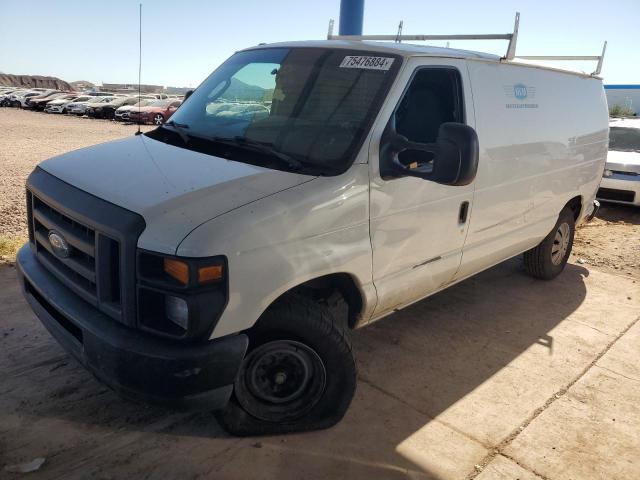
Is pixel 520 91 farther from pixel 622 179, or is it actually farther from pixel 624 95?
pixel 624 95

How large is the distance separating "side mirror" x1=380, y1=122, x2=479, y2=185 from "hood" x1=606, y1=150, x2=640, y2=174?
7465mm

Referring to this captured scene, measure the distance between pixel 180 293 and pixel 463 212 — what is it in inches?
85.7

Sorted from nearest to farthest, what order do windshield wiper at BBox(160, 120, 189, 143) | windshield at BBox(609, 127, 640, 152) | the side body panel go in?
windshield wiper at BBox(160, 120, 189, 143) → the side body panel → windshield at BBox(609, 127, 640, 152)

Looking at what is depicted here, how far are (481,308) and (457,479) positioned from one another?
8.06 ft

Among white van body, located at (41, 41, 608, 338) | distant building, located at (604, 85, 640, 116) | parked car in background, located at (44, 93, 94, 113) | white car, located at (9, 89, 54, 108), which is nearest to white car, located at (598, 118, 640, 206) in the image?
white van body, located at (41, 41, 608, 338)

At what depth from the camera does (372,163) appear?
118 inches

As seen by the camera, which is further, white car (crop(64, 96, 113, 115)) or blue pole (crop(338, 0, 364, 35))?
white car (crop(64, 96, 113, 115))

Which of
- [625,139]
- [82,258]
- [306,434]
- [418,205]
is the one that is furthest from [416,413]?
[625,139]

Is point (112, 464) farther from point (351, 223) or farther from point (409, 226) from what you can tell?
point (409, 226)

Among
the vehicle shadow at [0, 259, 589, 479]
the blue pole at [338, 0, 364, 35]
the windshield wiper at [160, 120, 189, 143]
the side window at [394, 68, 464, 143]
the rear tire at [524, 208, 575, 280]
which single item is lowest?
the vehicle shadow at [0, 259, 589, 479]

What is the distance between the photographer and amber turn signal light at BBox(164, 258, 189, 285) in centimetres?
233

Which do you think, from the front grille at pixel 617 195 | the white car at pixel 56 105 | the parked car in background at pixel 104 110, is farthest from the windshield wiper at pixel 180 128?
the white car at pixel 56 105

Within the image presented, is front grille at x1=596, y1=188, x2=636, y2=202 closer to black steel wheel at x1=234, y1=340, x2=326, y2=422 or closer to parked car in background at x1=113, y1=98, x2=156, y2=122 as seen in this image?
black steel wheel at x1=234, y1=340, x2=326, y2=422

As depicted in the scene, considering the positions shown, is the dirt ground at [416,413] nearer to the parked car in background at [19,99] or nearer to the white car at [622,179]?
the white car at [622,179]
